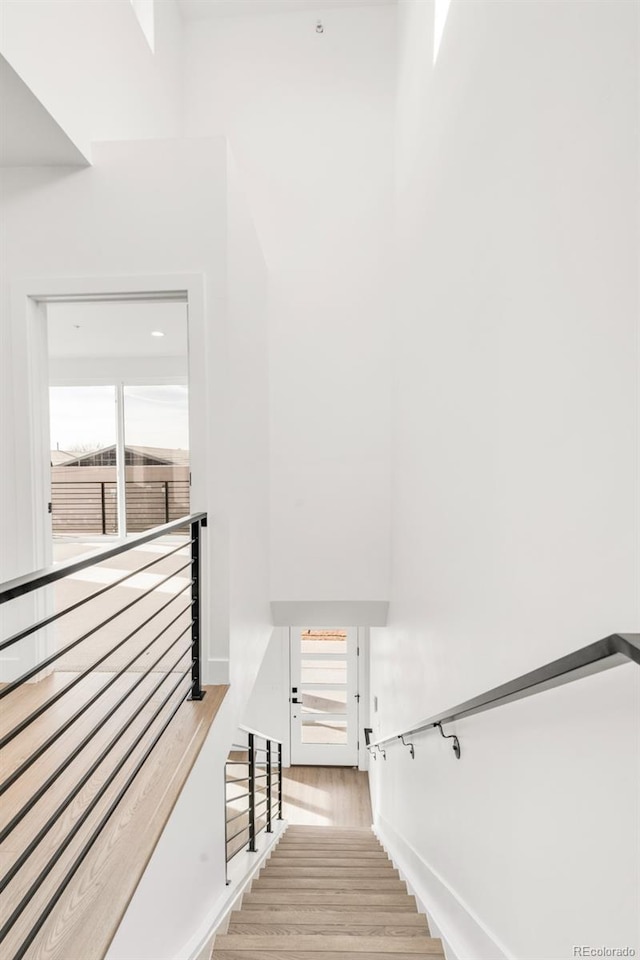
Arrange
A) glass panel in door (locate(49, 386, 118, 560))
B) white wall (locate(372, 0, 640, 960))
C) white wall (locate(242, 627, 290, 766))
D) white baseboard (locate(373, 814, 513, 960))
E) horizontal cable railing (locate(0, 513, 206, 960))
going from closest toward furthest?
white wall (locate(372, 0, 640, 960))
horizontal cable railing (locate(0, 513, 206, 960))
white baseboard (locate(373, 814, 513, 960))
glass panel in door (locate(49, 386, 118, 560))
white wall (locate(242, 627, 290, 766))

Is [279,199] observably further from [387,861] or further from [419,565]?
[387,861]

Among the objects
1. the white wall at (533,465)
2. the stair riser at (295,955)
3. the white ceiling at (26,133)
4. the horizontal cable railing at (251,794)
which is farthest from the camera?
the horizontal cable railing at (251,794)

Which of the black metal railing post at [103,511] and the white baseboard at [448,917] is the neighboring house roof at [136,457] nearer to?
the black metal railing post at [103,511]

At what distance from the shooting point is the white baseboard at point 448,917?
164cm

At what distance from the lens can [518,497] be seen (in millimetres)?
1493

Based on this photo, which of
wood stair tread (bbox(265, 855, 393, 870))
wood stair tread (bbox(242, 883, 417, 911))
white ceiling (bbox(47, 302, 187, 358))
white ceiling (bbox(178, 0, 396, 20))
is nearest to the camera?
wood stair tread (bbox(242, 883, 417, 911))

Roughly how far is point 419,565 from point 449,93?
2.39m

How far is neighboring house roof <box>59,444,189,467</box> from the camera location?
2.98 meters

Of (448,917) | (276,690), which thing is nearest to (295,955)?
(448,917)

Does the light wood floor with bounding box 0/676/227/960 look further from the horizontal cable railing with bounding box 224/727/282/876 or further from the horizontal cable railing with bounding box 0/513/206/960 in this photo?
the horizontal cable railing with bounding box 224/727/282/876

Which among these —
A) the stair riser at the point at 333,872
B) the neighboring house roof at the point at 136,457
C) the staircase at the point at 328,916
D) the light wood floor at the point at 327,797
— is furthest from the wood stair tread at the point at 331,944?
the light wood floor at the point at 327,797

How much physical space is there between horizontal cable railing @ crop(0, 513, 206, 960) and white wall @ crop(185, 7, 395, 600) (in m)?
1.61

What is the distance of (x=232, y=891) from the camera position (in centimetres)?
272

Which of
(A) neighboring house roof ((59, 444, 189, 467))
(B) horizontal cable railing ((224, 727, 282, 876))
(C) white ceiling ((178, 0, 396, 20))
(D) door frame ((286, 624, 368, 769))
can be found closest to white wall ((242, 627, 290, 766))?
(D) door frame ((286, 624, 368, 769))
